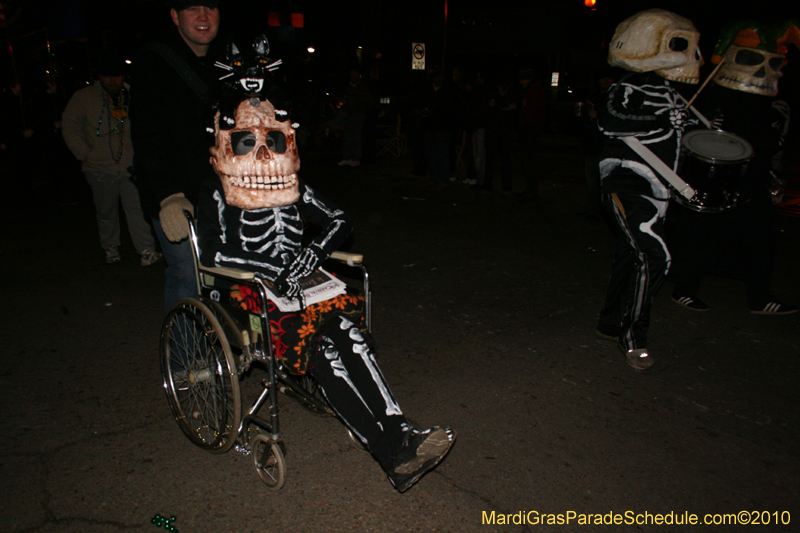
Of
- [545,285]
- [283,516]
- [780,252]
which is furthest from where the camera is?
[780,252]

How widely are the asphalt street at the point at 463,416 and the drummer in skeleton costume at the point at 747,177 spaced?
27 cm

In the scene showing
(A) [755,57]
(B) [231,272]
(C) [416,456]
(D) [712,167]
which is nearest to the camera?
(C) [416,456]

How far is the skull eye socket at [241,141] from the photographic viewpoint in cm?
258

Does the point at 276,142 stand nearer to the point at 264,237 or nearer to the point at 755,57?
the point at 264,237

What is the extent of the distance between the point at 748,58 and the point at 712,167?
3.63 feet

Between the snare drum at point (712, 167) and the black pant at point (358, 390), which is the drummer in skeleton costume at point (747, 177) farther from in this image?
the black pant at point (358, 390)

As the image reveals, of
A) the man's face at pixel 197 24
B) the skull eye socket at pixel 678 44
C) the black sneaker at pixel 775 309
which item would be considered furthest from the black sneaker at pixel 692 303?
the man's face at pixel 197 24

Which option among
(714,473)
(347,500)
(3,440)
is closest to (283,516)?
(347,500)

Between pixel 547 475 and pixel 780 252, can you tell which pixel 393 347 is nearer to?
pixel 547 475

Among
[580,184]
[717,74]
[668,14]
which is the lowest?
[580,184]

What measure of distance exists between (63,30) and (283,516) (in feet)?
35.5

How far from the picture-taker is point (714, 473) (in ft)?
8.75

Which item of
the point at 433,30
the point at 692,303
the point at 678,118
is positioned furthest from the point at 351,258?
the point at 433,30

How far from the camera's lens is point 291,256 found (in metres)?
2.78
